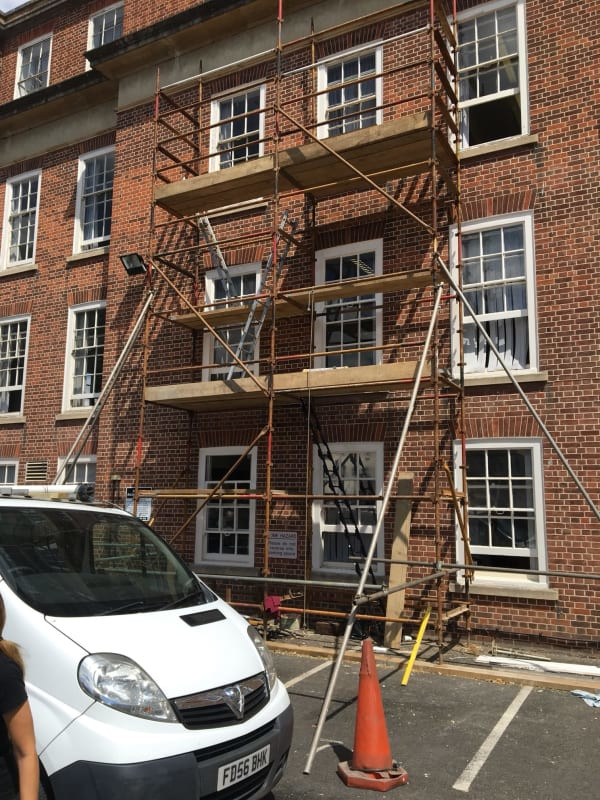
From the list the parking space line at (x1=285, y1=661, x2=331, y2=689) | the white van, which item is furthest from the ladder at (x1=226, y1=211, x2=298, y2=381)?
the white van

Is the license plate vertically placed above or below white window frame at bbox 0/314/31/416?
below

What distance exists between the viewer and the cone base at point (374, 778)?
477 cm

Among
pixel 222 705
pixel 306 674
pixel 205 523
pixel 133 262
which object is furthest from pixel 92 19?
pixel 222 705

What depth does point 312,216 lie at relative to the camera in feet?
37.2

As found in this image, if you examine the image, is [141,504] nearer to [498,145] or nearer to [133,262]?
[133,262]

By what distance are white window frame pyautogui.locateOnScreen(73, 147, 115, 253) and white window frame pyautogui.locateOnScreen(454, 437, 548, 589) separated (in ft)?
A: 29.8

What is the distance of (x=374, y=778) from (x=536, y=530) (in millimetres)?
5003

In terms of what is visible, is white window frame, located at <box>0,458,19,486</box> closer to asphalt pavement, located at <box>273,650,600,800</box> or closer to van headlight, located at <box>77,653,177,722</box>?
asphalt pavement, located at <box>273,650,600,800</box>

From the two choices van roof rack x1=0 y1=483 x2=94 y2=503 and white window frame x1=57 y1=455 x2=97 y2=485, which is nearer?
van roof rack x1=0 y1=483 x2=94 y2=503

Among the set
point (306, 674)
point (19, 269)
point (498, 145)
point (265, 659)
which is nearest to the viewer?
point (265, 659)

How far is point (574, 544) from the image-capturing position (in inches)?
343

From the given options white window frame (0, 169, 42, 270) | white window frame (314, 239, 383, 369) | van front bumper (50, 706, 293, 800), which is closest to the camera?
van front bumper (50, 706, 293, 800)

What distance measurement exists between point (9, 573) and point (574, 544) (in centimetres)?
708

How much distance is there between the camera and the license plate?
3.66 metres
